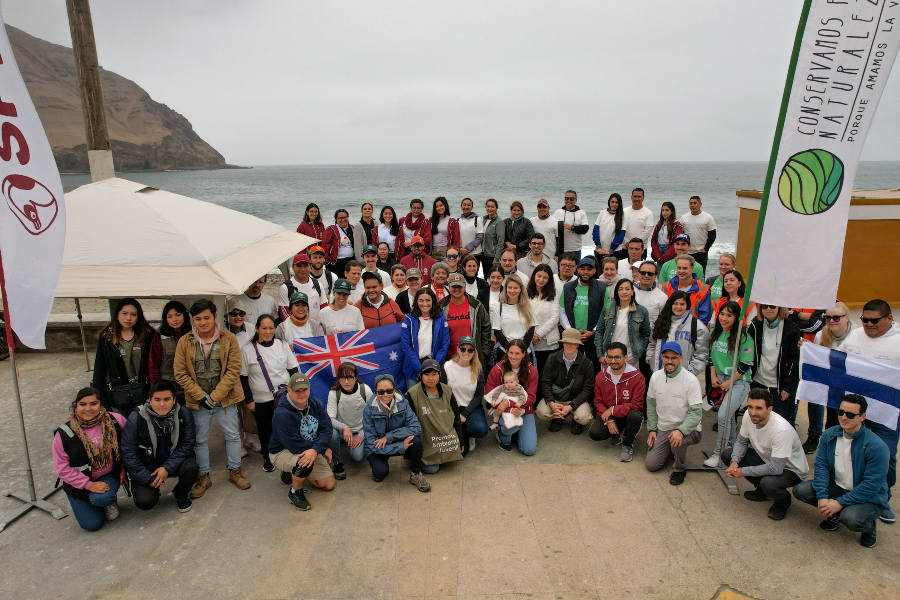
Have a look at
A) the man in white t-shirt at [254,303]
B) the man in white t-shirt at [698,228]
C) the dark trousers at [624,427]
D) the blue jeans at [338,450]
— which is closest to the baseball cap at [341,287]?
the man in white t-shirt at [254,303]

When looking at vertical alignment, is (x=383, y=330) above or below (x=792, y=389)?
above

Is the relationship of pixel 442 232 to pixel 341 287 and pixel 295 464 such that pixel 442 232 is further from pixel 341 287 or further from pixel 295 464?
pixel 295 464

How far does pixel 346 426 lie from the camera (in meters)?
5.35

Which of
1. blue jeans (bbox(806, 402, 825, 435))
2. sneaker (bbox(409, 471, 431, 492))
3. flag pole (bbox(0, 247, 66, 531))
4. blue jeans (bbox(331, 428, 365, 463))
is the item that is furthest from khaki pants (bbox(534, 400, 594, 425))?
flag pole (bbox(0, 247, 66, 531))

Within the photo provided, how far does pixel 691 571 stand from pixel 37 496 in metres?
5.63

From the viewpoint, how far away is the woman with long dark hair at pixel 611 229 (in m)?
8.86

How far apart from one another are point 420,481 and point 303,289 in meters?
2.97

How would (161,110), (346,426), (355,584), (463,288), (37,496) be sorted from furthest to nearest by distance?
(161,110) → (463,288) → (346,426) → (37,496) → (355,584)

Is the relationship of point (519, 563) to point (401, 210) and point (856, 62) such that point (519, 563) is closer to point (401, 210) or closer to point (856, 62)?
point (856, 62)

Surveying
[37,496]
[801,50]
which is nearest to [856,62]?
[801,50]

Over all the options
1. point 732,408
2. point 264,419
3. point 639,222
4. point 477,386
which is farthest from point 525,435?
point 639,222

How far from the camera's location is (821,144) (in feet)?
14.6

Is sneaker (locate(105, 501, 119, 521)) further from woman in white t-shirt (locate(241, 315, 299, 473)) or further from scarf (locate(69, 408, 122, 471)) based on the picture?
woman in white t-shirt (locate(241, 315, 299, 473))

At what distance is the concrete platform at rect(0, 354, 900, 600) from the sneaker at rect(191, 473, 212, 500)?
0.31ft
